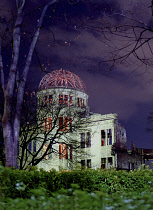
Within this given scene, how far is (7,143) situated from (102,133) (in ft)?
85.1

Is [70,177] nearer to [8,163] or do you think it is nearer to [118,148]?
[8,163]

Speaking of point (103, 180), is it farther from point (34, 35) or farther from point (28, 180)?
point (34, 35)

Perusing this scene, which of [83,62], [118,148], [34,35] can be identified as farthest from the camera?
[118,148]

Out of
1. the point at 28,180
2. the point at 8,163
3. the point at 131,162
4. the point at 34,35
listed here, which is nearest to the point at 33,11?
the point at 34,35

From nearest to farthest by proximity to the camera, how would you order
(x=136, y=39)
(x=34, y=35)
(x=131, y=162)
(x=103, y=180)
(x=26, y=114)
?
(x=136, y=39) → (x=103, y=180) → (x=34, y=35) → (x=26, y=114) → (x=131, y=162)

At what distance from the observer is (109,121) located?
35594mm

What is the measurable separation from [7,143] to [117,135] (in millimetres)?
25652

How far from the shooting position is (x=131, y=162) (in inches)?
1454

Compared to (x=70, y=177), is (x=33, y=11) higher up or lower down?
higher up

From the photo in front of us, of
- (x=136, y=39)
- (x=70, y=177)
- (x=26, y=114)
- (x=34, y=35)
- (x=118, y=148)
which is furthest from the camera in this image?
(x=118, y=148)

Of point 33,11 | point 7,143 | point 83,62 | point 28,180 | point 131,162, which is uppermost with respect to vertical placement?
point 33,11

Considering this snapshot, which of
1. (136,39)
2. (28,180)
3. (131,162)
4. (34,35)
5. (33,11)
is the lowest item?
(131,162)

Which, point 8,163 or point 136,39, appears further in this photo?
point 8,163

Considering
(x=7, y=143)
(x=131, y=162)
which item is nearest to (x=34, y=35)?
(x=7, y=143)
